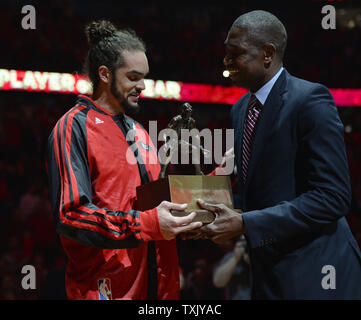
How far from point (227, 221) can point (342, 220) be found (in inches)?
19.0

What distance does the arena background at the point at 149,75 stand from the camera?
6.06m

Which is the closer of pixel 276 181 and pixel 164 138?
pixel 276 181

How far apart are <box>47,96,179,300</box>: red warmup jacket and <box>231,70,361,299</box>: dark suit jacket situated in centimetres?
44

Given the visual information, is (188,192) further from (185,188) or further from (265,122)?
(265,122)

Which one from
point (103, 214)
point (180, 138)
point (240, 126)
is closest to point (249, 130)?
point (240, 126)

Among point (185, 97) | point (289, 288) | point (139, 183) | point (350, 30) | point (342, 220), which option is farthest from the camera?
point (350, 30)

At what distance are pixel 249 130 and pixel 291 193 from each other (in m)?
0.34

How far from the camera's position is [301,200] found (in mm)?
1949

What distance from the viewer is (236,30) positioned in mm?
2129

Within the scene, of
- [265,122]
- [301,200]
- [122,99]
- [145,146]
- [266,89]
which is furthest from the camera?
[145,146]

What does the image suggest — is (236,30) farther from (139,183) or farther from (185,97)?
(185,97)

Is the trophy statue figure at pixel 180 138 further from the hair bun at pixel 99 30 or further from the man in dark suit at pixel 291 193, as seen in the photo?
the hair bun at pixel 99 30

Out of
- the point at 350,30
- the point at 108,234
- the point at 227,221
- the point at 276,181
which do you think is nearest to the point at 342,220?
the point at 276,181

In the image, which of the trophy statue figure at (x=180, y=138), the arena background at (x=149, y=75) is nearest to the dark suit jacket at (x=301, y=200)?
the trophy statue figure at (x=180, y=138)
